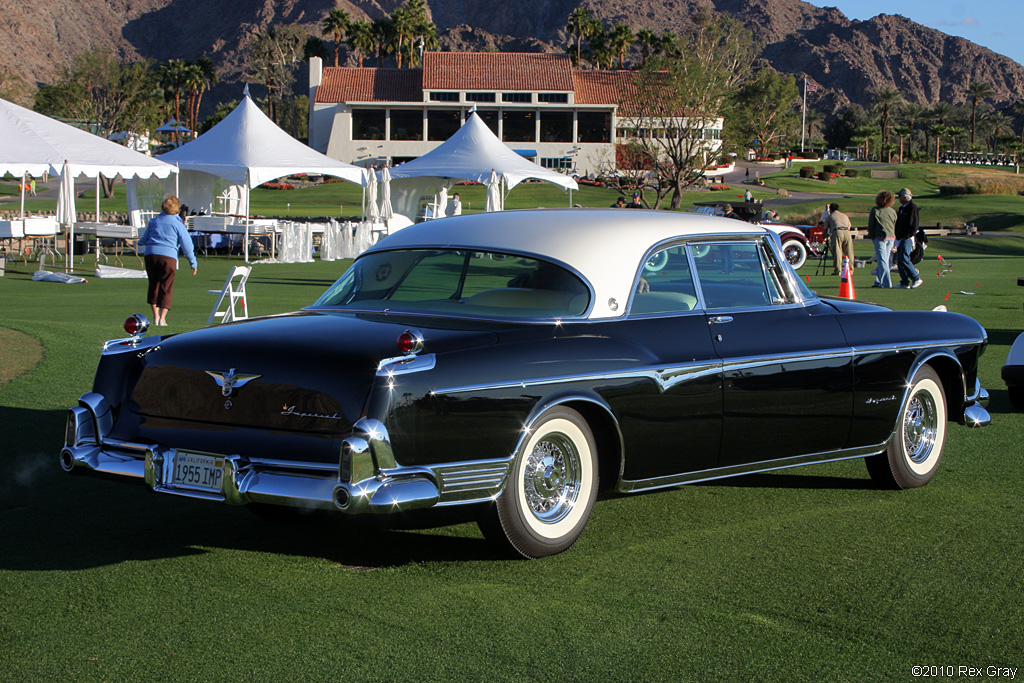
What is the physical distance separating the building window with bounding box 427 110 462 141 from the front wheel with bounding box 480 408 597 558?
9666cm

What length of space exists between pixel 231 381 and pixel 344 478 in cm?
79

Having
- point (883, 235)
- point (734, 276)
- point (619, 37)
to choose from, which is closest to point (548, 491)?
point (734, 276)

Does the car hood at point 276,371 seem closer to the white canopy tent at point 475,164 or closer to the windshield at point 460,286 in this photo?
the windshield at point 460,286

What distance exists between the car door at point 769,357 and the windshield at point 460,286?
33.7 inches

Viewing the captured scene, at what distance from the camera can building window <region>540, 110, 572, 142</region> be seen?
9994 centimetres

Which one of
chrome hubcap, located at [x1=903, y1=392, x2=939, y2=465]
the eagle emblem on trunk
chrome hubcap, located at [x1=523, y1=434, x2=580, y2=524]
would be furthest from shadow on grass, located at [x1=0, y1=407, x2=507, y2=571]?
chrome hubcap, located at [x1=903, y1=392, x2=939, y2=465]

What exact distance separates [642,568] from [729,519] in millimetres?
1062

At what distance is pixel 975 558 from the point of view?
5113mm

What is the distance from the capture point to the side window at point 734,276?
Result: 19.5 ft

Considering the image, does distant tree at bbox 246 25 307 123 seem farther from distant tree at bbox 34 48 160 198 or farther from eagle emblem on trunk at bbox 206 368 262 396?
eagle emblem on trunk at bbox 206 368 262 396

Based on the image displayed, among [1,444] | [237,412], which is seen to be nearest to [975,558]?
[237,412]

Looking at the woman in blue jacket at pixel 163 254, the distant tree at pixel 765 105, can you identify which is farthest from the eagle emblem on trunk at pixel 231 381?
the distant tree at pixel 765 105

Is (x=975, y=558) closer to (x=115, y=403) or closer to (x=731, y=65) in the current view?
(x=115, y=403)

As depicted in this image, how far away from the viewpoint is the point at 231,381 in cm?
476
